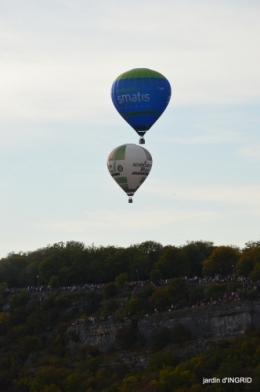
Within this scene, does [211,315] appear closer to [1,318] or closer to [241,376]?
[241,376]

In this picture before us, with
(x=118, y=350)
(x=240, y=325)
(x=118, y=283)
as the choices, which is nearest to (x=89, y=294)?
(x=118, y=283)

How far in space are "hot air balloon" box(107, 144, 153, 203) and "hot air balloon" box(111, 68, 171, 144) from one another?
6330 millimetres

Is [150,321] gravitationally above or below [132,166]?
below

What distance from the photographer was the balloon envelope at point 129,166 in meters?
121

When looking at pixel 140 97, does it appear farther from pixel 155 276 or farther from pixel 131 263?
pixel 131 263

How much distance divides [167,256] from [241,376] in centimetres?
3535

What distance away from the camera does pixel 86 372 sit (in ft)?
429

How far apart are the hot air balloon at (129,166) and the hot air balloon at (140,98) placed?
6.33m

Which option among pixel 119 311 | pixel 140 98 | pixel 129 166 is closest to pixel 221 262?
pixel 119 311

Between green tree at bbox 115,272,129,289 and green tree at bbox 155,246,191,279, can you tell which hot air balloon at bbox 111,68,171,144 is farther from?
green tree at bbox 155,246,191,279

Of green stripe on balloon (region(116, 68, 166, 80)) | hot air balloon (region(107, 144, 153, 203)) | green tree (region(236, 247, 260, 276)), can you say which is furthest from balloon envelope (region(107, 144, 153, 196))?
green tree (region(236, 247, 260, 276))

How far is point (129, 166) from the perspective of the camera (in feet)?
400

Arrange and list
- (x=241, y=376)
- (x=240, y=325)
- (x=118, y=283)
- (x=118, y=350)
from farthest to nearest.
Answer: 1. (x=118, y=283)
2. (x=118, y=350)
3. (x=240, y=325)
4. (x=241, y=376)

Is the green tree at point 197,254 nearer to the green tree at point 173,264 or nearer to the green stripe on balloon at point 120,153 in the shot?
the green tree at point 173,264
